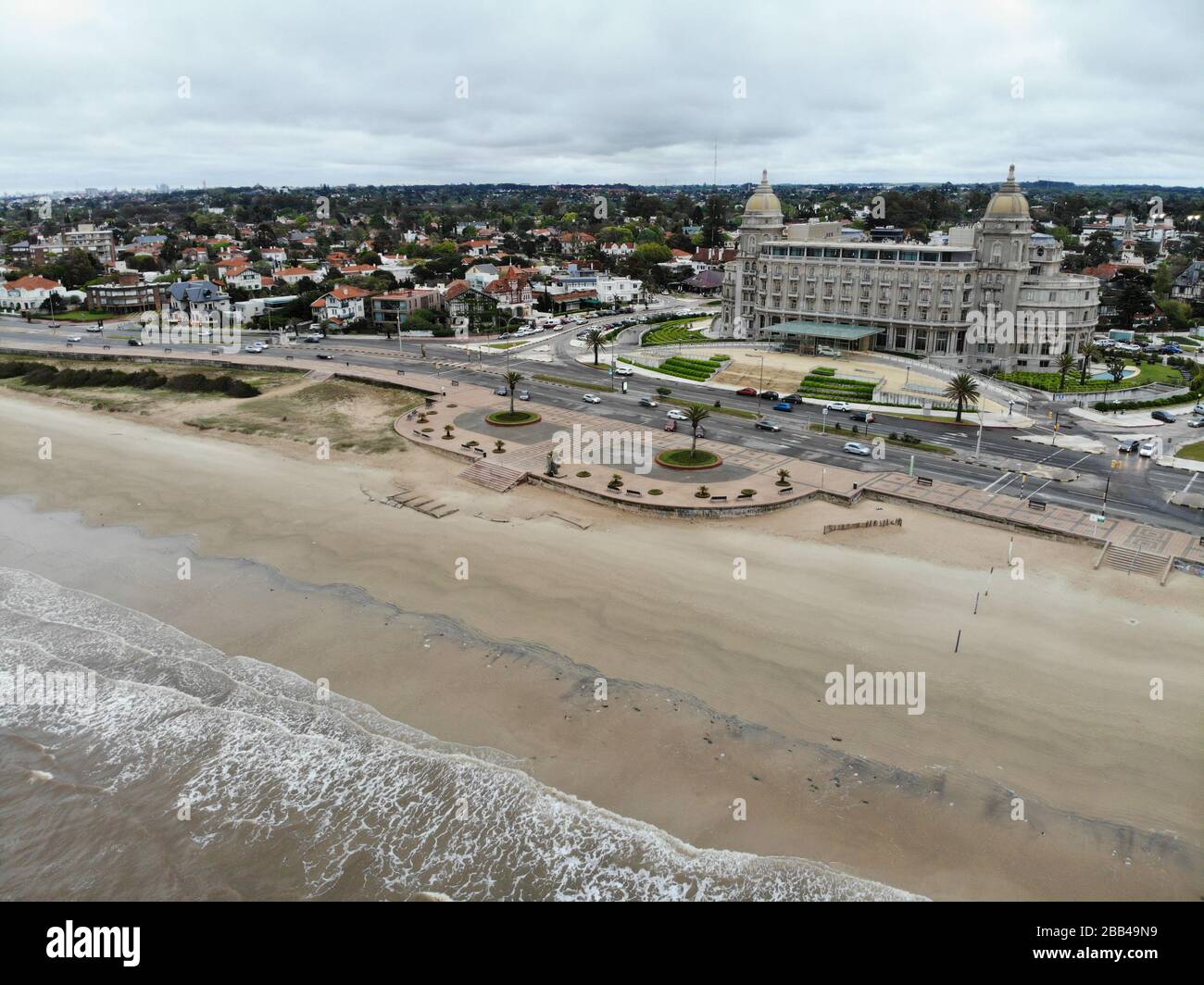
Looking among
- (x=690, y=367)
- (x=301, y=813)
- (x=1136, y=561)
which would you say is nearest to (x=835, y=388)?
(x=690, y=367)

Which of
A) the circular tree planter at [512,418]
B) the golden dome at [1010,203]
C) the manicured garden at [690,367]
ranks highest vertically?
the golden dome at [1010,203]

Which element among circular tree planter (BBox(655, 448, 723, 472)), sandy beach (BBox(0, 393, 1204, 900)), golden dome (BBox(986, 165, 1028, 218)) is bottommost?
sandy beach (BBox(0, 393, 1204, 900))

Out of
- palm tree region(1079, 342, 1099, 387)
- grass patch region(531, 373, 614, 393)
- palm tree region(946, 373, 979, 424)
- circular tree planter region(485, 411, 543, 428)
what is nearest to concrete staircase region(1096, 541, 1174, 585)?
palm tree region(946, 373, 979, 424)

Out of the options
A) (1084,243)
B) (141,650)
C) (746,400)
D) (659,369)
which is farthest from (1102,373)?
(1084,243)

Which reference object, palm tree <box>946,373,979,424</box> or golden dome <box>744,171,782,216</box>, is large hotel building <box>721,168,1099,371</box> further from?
palm tree <box>946,373,979,424</box>

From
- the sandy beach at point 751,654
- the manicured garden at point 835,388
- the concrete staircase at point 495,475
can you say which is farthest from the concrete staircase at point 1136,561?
the concrete staircase at point 495,475

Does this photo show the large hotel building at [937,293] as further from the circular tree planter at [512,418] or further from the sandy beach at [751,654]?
the sandy beach at [751,654]
